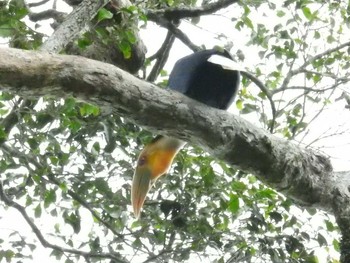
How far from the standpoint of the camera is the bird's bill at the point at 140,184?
281cm

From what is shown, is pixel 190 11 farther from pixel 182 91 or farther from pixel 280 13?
pixel 182 91

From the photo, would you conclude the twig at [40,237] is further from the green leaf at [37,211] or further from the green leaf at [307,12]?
the green leaf at [307,12]

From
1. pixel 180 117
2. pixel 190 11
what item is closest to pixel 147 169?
pixel 180 117

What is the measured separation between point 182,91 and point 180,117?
2.04 ft

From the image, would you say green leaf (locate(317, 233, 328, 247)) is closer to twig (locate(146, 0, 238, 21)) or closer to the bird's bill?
the bird's bill

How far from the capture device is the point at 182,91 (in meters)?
2.74

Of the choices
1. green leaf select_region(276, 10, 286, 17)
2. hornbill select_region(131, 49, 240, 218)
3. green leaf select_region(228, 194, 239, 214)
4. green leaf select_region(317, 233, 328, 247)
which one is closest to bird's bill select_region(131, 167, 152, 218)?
hornbill select_region(131, 49, 240, 218)

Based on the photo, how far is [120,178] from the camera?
315 cm

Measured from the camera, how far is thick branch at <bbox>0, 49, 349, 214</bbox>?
180cm

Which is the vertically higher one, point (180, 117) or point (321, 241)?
point (180, 117)

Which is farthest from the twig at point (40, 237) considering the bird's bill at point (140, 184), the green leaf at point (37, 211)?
the bird's bill at point (140, 184)

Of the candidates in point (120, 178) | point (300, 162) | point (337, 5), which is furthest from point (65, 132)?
point (337, 5)

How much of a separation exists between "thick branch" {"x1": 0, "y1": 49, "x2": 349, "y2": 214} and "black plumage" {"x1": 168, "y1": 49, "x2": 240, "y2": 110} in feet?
1.43

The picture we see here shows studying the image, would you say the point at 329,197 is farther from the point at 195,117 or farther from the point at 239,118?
the point at 195,117
